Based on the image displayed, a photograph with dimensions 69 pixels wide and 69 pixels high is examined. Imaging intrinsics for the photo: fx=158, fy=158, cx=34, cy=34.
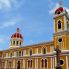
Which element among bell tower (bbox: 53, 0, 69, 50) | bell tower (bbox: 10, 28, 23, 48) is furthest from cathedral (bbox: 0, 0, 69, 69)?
bell tower (bbox: 10, 28, 23, 48)

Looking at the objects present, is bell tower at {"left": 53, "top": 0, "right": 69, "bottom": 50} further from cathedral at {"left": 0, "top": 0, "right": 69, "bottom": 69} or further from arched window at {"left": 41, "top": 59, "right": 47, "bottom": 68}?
arched window at {"left": 41, "top": 59, "right": 47, "bottom": 68}

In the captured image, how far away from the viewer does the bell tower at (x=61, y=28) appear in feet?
114

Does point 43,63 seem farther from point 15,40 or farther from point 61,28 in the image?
point 15,40

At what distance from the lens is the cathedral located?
3464 cm

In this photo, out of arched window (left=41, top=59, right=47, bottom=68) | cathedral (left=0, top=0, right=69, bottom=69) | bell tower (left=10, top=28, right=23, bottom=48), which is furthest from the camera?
bell tower (left=10, top=28, right=23, bottom=48)

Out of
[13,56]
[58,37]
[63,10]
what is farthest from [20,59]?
[63,10]

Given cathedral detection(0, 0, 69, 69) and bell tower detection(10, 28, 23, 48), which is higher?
bell tower detection(10, 28, 23, 48)

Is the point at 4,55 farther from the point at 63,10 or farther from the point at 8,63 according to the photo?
the point at 63,10

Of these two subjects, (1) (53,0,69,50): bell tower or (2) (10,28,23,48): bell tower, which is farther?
(2) (10,28,23,48): bell tower

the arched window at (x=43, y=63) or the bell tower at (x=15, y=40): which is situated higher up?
the bell tower at (x=15, y=40)

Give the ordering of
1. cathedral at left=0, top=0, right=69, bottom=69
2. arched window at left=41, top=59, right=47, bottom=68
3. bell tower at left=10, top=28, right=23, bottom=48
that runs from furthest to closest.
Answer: bell tower at left=10, top=28, right=23, bottom=48
arched window at left=41, top=59, right=47, bottom=68
cathedral at left=0, top=0, right=69, bottom=69

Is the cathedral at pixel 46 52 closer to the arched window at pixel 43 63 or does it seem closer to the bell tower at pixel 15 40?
the arched window at pixel 43 63

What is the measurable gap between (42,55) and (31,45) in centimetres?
527

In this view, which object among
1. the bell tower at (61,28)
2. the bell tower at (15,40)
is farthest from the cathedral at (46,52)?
the bell tower at (15,40)
